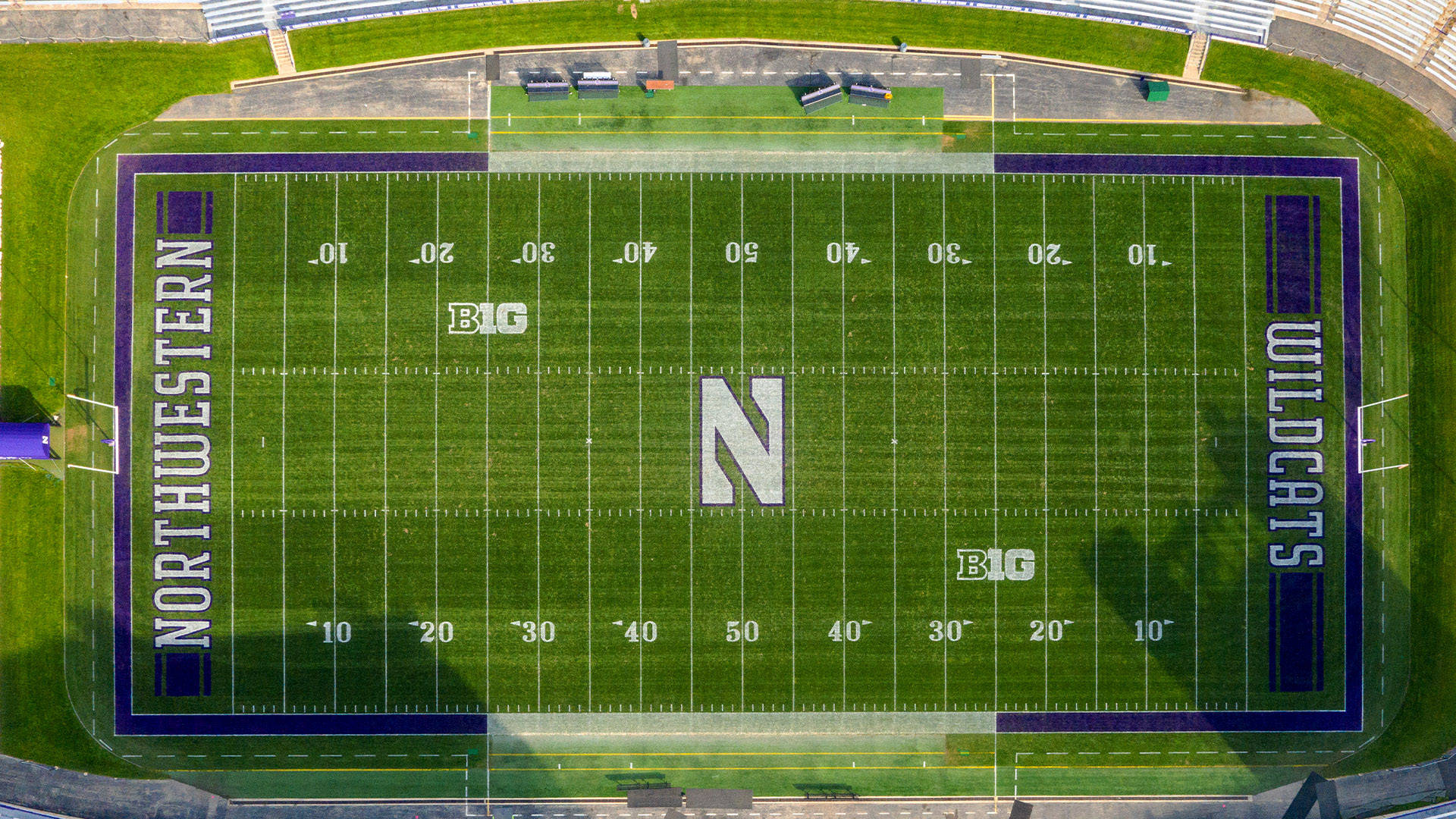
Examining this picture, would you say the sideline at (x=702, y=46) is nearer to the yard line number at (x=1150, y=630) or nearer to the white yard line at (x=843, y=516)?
the white yard line at (x=843, y=516)

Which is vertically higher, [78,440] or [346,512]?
[78,440]

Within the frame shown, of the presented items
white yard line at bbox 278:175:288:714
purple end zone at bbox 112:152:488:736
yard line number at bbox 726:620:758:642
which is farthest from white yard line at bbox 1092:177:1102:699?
white yard line at bbox 278:175:288:714

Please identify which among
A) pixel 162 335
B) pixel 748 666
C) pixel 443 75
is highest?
pixel 443 75

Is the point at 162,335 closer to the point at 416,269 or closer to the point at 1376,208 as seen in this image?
the point at 416,269

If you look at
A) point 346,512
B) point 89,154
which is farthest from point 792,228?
point 89,154

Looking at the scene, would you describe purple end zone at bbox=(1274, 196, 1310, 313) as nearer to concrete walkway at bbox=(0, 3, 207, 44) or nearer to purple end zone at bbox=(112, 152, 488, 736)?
purple end zone at bbox=(112, 152, 488, 736)

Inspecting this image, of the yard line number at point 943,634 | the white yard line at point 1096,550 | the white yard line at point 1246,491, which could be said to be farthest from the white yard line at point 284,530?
the white yard line at point 1246,491
